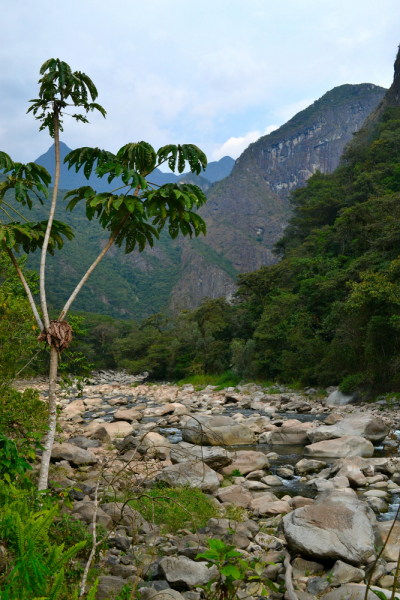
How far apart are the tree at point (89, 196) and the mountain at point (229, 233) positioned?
295ft

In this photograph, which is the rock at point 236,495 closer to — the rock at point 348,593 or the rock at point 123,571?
the rock at point 348,593

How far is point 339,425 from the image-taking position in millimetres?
11570

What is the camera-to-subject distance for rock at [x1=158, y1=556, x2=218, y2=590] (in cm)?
386

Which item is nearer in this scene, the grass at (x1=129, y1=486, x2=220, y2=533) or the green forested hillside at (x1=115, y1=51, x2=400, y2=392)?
the grass at (x1=129, y1=486, x2=220, y2=533)

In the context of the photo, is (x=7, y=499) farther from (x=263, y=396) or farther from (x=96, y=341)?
(x=96, y=341)

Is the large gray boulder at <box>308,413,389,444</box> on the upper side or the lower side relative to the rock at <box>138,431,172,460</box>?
lower

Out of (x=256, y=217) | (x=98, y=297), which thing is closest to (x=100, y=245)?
(x=98, y=297)

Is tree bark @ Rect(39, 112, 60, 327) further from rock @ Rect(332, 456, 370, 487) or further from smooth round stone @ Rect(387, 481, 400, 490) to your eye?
smooth round stone @ Rect(387, 481, 400, 490)

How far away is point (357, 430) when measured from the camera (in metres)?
11.0

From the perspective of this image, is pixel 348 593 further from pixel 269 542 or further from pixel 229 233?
pixel 229 233

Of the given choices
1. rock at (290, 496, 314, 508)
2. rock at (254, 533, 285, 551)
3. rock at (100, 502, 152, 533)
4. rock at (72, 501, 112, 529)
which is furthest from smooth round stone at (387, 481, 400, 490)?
rock at (72, 501, 112, 529)

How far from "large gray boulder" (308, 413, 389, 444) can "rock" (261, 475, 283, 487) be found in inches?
134

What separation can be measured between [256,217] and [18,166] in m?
143

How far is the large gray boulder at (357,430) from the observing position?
1083cm
